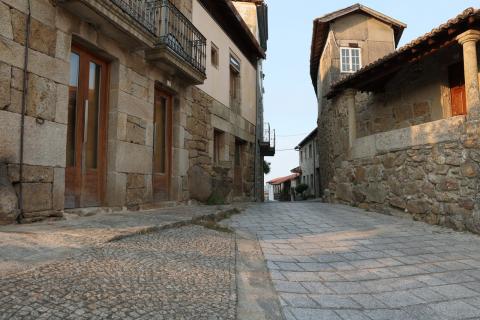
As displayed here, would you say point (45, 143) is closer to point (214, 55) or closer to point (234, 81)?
point (214, 55)

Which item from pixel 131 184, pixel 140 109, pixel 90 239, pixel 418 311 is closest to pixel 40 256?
pixel 90 239

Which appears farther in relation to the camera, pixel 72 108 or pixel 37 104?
pixel 72 108

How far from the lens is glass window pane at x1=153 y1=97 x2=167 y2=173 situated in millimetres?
6809

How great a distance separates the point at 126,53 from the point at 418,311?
5196mm

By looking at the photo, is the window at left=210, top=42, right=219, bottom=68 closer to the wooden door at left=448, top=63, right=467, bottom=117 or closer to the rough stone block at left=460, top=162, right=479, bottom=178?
the wooden door at left=448, top=63, right=467, bottom=117

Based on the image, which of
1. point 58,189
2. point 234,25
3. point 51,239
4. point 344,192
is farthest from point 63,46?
point 234,25

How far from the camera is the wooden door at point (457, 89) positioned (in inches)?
319

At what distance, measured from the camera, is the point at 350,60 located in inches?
502

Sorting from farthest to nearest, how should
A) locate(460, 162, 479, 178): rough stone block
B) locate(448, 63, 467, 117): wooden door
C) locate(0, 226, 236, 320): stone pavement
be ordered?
locate(448, 63, 467, 117): wooden door, locate(460, 162, 479, 178): rough stone block, locate(0, 226, 236, 320): stone pavement

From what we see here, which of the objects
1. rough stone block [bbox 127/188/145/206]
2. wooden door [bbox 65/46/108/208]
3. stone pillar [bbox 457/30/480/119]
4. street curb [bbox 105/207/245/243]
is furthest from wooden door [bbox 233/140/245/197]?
stone pillar [bbox 457/30/480/119]

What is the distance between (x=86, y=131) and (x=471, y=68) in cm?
592

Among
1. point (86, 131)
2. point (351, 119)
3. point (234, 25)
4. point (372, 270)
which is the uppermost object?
point (234, 25)

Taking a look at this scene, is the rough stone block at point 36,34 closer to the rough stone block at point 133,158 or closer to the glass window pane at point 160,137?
the rough stone block at point 133,158

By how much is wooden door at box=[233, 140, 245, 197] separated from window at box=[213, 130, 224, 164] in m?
1.52
